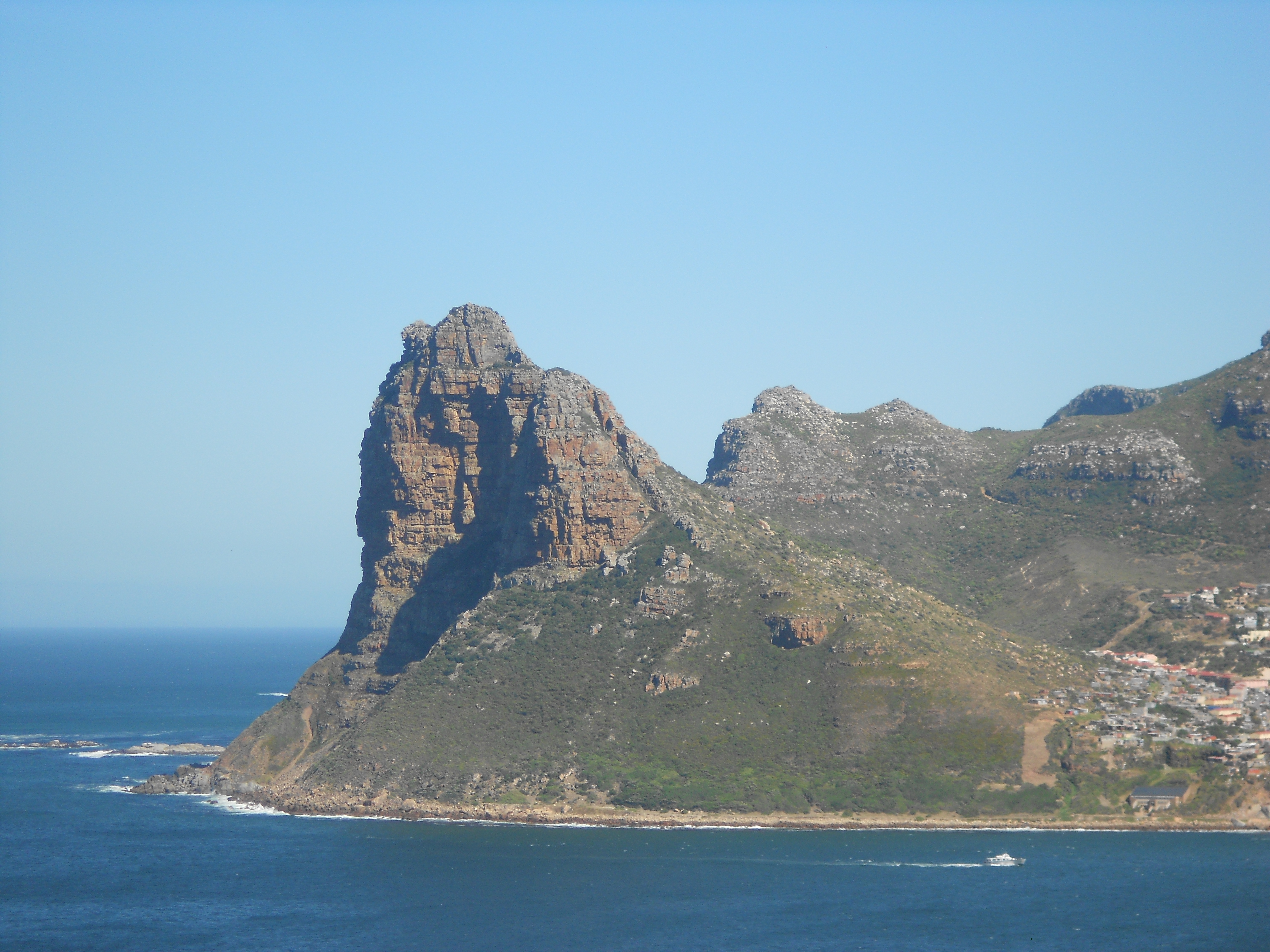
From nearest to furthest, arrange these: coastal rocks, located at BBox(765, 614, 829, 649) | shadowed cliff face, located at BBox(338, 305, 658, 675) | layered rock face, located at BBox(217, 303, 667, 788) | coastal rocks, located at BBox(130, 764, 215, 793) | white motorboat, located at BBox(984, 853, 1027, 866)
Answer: white motorboat, located at BBox(984, 853, 1027, 866), coastal rocks, located at BBox(765, 614, 829, 649), coastal rocks, located at BBox(130, 764, 215, 793), layered rock face, located at BBox(217, 303, 667, 788), shadowed cliff face, located at BBox(338, 305, 658, 675)

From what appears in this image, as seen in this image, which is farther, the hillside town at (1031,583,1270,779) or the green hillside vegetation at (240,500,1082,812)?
the hillside town at (1031,583,1270,779)

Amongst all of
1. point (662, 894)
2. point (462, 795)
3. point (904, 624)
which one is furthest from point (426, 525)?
point (662, 894)

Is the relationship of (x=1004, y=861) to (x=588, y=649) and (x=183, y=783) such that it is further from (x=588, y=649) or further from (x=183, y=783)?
(x=183, y=783)

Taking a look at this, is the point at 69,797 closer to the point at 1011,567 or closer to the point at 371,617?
the point at 371,617

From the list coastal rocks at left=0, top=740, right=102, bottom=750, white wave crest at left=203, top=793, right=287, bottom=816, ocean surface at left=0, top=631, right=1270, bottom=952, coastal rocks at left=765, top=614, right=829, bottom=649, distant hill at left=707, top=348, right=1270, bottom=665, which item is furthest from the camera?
distant hill at left=707, top=348, right=1270, bottom=665

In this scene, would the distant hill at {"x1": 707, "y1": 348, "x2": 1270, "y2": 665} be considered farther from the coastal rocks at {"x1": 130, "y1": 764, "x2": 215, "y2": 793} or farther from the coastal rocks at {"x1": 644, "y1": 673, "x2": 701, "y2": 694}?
the coastal rocks at {"x1": 130, "y1": 764, "x2": 215, "y2": 793}

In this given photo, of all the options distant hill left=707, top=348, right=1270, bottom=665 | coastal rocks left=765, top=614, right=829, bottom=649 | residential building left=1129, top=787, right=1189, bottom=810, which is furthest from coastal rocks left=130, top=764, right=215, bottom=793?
distant hill left=707, top=348, right=1270, bottom=665

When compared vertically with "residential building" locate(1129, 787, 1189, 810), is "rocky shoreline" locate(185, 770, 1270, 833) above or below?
below

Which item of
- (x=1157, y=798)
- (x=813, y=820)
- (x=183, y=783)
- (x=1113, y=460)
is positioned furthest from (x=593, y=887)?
(x=1113, y=460)
